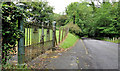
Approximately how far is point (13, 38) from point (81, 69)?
86.1 inches

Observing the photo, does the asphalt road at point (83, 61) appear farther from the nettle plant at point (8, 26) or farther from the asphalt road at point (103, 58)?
the nettle plant at point (8, 26)

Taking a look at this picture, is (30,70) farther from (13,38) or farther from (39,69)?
(13,38)

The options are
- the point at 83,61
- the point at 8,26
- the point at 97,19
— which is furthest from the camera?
the point at 97,19

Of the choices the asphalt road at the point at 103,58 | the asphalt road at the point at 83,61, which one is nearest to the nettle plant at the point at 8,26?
the asphalt road at the point at 83,61

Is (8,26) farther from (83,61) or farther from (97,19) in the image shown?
(97,19)

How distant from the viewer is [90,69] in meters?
3.38

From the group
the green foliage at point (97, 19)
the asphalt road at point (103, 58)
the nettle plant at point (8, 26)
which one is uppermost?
the green foliage at point (97, 19)

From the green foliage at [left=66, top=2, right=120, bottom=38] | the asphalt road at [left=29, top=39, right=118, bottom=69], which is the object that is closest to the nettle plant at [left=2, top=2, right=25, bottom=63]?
the asphalt road at [left=29, top=39, right=118, bottom=69]

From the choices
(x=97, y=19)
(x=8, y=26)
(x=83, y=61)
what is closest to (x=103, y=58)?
(x=83, y=61)

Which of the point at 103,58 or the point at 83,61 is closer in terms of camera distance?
the point at 83,61

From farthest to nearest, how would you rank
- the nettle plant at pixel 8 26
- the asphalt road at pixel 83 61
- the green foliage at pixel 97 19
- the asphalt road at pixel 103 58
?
1. the green foliage at pixel 97 19
2. the asphalt road at pixel 103 58
3. the asphalt road at pixel 83 61
4. the nettle plant at pixel 8 26

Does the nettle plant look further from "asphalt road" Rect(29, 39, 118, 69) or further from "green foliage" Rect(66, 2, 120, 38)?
"green foliage" Rect(66, 2, 120, 38)

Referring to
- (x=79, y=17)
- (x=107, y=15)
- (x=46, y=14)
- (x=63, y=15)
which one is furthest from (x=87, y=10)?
(x=46, y=14)

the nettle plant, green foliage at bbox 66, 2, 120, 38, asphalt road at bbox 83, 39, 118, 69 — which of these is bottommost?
asphalt road at bbox 83, 39, 118, 69
